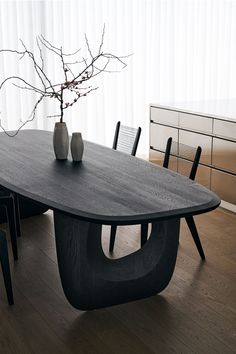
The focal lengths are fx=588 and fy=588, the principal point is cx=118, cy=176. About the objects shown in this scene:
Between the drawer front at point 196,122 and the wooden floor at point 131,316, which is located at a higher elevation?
the drawer front at point 196,122

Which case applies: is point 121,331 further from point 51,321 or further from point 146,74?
point 146,74

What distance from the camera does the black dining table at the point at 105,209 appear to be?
2.71 meters

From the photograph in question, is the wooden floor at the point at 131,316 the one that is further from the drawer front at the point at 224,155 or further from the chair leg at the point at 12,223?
the drawer front at the point at 224,155

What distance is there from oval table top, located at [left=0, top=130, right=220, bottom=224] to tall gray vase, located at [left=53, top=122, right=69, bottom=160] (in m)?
0.05

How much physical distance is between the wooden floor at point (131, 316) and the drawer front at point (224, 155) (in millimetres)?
880

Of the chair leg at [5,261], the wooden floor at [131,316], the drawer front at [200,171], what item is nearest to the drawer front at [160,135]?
the drawer front at [200,171]

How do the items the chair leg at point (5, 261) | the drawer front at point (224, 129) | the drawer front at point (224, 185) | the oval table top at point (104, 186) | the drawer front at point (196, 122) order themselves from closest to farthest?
the oval table top at point (104, 186)
the chair leg at point (5, 261)
the drawer front at point (224, 129)
the drawer front at point (224, 185)
the drawer front at point (196, 122)

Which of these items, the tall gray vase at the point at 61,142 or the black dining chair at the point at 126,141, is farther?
the black dining chair at the point at 126,141

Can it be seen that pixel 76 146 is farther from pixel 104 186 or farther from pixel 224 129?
pixel 224 129

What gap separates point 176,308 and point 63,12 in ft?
12.3

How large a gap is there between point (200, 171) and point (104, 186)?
6.66 ft

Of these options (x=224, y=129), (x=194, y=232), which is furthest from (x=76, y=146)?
(x=224, y=129)

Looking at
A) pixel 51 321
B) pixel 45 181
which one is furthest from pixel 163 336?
pixel 45 181

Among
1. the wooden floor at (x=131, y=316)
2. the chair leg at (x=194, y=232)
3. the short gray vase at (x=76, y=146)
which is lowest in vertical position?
the wooden floor at (x=131, y=316)
